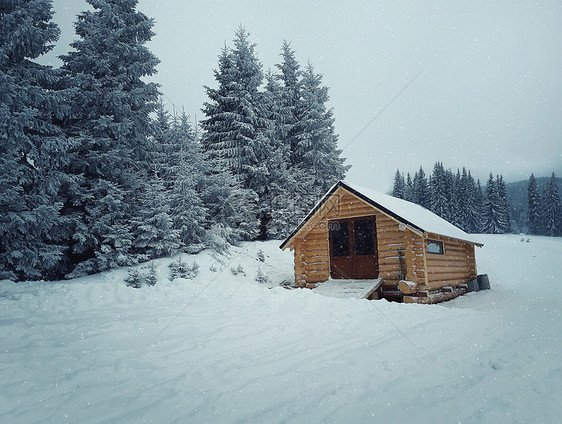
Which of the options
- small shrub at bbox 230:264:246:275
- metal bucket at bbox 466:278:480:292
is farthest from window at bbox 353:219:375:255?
metal bucket at bbox 466:278:480:292

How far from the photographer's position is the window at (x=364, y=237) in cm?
1465

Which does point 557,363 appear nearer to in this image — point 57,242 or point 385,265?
point 385,265

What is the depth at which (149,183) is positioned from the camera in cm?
1518

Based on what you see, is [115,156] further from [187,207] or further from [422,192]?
[422,192]

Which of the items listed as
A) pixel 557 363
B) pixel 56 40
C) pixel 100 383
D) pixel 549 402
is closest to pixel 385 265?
→ pixel 557 363

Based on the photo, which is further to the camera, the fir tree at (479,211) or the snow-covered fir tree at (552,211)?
the fir tree at (479,211)

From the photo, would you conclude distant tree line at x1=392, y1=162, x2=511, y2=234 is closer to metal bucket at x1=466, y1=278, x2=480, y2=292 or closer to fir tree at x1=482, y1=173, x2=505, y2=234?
fir tree at x1=482, y1=173, x2=505, y2=234

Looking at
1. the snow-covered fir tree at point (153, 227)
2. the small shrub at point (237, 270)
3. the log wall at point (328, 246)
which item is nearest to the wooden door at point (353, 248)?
the log wall at point (328, 246)

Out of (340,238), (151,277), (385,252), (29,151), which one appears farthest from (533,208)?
(29,151)

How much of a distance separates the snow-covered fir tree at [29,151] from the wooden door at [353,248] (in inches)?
440

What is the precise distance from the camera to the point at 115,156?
44.3ft

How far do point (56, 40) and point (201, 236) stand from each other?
997 centimetres

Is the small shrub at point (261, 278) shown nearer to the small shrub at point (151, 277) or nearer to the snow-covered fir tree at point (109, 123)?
the small shrub at point (151, 277)

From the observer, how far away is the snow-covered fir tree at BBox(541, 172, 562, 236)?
2222 inches
